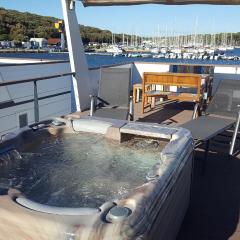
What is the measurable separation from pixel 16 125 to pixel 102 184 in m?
2.36

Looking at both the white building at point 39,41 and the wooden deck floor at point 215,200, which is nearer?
the wooden deck floor at point 215,200

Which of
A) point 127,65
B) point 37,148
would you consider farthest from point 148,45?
point 37,148

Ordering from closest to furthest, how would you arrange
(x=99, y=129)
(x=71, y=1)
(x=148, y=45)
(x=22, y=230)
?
(x=22, y=230) → (x=99, y=129) → (x=71, y=1) → (x=148, y=45)

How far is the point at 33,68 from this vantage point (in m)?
4.86

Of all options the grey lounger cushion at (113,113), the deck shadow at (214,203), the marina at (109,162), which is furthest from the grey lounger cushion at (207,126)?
the grey lounger cushion at (113,113)

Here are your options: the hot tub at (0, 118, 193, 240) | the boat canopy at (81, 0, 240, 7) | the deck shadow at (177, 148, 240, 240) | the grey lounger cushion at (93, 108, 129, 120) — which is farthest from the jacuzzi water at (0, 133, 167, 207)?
the boat canopy at (81, 0, 240, 7)

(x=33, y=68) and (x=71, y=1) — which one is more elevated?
(x=71, y=1)

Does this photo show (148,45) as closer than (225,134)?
No

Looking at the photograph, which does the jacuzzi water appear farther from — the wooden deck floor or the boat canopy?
the boat canopy

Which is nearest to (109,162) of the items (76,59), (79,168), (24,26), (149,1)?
(79,168)

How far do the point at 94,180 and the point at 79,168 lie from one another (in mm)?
311

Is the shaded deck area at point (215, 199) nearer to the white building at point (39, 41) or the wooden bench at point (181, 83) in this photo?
the wooden bench at point (181, 83)

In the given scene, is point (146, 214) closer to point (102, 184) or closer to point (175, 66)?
point (102, 184)

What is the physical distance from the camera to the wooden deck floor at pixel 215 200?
247 cm
